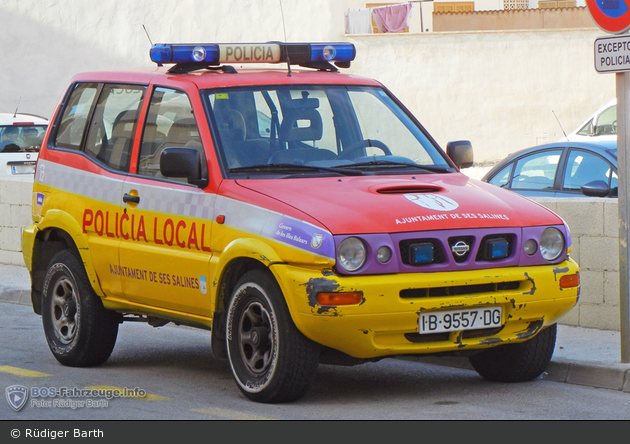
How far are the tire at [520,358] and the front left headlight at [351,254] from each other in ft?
4.74

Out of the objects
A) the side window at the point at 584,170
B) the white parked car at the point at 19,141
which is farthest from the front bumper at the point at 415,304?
the white parked car at the point at 19,141

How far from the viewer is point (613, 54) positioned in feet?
22.4

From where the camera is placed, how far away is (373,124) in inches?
284

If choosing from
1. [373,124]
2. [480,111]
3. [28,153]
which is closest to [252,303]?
[373,124]

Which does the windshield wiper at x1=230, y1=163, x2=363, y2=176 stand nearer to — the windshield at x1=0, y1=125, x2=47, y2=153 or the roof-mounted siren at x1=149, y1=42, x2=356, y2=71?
the roof-mounted siren at x1=149, y1=42, x2=356, y2=71

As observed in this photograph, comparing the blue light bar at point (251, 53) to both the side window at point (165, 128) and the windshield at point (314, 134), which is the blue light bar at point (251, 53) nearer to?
the side window at point (165, 128)

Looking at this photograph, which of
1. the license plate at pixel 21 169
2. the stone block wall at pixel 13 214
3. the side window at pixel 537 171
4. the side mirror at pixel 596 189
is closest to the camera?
the side mirror at pixel 596 189

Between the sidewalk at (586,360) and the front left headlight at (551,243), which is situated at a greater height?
the front left headlight at (551,243)

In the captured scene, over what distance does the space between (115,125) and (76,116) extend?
0.59 m

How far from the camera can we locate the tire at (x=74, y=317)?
7555 millimetres

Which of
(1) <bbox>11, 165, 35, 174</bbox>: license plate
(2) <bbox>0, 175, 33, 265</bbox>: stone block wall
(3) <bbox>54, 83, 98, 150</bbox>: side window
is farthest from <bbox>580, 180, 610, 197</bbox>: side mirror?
(1) <bbox>11, 165, 35, 174</bbox>: license plate

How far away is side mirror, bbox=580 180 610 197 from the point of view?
993 centimetres

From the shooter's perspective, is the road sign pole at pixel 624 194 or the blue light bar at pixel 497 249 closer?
the blue light bar at pixel 497 249

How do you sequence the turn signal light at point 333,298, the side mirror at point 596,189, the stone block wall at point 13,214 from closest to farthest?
1. the turn signal light at point 333,298
2. the side mirror at point 596,189
3. the stone block wall at point 13,214
